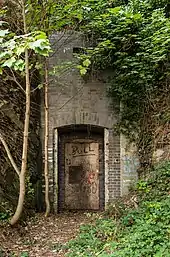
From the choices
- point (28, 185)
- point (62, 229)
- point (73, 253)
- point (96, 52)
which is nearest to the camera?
point (73, 253)

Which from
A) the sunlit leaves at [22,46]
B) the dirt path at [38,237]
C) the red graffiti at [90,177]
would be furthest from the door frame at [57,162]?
the sunlit leaves at [22,46]

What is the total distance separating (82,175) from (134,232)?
14.1 ft

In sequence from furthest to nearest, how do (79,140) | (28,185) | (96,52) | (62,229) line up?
(79,140) < (96,52) < (28,185) < (62,229)

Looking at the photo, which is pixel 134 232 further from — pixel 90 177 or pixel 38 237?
pixel 90 177

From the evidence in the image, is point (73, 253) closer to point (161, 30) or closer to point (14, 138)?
point (14, 138)

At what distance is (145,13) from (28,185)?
15.0ft

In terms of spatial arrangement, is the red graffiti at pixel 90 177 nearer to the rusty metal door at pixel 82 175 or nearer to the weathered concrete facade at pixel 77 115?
the rusty metal door at pixel 82 175

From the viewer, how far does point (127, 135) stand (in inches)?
296

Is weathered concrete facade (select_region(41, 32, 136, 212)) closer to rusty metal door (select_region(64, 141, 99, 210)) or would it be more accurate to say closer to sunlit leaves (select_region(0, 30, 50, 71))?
rusty metal door (select_region(64, 141, 99, 210))

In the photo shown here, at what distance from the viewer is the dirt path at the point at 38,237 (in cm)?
432

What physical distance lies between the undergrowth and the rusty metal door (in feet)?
8.47

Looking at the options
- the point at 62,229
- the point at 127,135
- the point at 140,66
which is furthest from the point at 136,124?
the point at 62,229

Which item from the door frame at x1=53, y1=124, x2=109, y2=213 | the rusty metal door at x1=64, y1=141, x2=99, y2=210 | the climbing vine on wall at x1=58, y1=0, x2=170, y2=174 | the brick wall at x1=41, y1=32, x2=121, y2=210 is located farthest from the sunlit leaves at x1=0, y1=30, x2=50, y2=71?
the rusty metal door at x1=64, y1=141, x2=99, y2=210

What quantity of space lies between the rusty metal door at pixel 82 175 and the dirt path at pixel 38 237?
2338 millimetres
